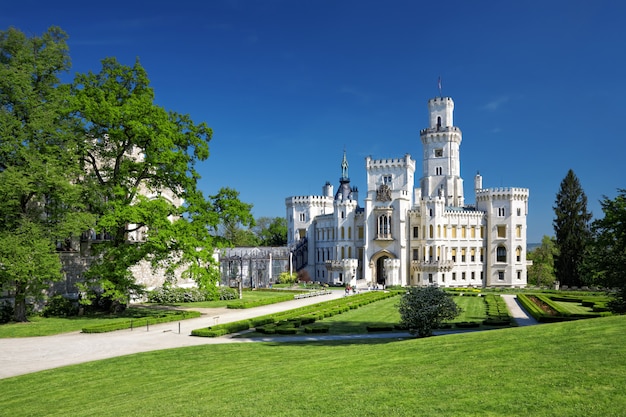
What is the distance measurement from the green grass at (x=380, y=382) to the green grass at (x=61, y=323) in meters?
9.91

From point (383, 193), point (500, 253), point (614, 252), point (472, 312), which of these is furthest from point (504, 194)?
point (614, 252)

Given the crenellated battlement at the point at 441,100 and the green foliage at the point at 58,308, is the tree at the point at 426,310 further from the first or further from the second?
the crenellated battlement at the point at 441,100

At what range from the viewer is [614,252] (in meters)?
24.9

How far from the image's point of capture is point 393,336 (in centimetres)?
A: 2691

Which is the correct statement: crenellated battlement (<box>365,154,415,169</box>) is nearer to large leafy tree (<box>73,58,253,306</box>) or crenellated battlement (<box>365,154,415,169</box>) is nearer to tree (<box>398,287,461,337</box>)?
large leafy tree (<box>73,58,253,306</box>)

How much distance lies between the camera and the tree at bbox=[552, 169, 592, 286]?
6538 cm

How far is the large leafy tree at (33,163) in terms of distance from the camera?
93.8 ft

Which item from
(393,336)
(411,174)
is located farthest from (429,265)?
(393,336)

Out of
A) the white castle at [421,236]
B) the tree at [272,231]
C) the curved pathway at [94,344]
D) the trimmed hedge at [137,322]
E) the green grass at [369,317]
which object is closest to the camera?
the curved pathway at [94,344]

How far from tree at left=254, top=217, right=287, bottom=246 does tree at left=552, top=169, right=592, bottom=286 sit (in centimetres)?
6343

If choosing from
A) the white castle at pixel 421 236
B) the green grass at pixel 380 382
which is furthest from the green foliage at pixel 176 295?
the white castle at pixel 421 236

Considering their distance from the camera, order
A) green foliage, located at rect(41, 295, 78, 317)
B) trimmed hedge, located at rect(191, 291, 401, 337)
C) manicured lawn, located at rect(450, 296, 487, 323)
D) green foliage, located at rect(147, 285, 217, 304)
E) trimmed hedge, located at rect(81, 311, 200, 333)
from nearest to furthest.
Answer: trimmed hedge, located at rect(191, 291, 401, 337)
trimmed hedge, located at rect(81, 311, 200, 333)
green foliage, located at rect(41, 295, 78, 317)
manicured lawn, located at rect(450, 296, 487, 323)
green foliage, located at rect(147, 285, 217, 304)

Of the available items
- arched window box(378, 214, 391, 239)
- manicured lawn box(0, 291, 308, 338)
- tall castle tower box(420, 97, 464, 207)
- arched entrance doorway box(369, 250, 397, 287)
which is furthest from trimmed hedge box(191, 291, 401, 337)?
tall castle tower box(420, 97, 464, 207)

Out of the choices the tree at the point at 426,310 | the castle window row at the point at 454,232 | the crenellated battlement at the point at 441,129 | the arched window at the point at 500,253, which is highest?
the crenellated battlement at the point at 441,129
